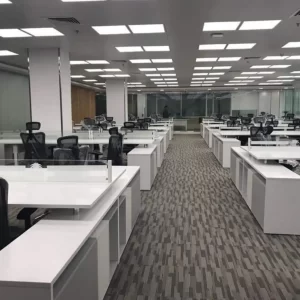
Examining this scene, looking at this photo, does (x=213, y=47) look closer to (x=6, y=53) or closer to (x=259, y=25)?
(x=259, y=25)

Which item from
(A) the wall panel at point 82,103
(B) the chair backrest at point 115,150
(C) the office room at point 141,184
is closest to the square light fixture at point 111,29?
(C) the office room at point 141,184

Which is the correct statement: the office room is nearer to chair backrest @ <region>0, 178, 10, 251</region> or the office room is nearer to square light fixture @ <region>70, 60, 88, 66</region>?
chair backrest @ <region>0, 178, 10, 251</region>

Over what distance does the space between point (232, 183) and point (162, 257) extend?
363 cm

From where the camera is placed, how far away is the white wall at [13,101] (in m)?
12.4

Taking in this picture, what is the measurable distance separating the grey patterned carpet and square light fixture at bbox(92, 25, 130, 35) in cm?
299

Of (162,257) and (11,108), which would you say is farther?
(11,108)

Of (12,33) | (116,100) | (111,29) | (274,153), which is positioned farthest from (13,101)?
(274,153)

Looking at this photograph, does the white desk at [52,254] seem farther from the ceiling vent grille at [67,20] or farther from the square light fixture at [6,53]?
the square light fixture at [6,53]

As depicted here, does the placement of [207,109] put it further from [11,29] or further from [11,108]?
[11,29]

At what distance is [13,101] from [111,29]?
835 cm

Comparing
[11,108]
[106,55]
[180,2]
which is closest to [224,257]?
[180,2]

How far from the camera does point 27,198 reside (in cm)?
253

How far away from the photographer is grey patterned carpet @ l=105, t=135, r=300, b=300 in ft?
9.04

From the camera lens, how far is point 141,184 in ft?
20.1
